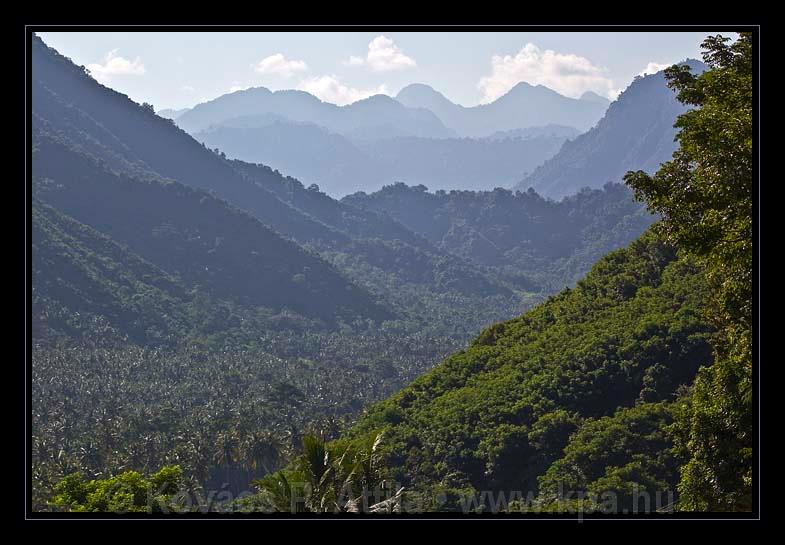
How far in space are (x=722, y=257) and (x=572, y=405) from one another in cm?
1841

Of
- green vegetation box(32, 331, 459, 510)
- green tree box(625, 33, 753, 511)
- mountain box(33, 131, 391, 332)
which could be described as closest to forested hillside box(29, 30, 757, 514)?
green tree box(625, 33, 753, 511)

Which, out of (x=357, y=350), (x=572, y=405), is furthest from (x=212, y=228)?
(x=572, y=405)

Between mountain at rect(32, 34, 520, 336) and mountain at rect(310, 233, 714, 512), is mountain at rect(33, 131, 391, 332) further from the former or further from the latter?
mountain at rect(310, 233, 714, 512)

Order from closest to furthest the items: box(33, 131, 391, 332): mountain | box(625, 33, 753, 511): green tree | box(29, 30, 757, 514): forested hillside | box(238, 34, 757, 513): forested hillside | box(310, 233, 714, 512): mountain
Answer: box(625, 33, 753, 511): green tree < box(238, 34, 757, 513): forested hillside < box(29, 30, 757, 514): forested hillside < box(310, 233, 714, 512): mountain < box(33, 131, 391, 332): mountain

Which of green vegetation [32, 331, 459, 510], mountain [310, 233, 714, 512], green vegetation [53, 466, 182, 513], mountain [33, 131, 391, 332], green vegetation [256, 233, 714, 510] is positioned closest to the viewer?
green vegetation [53, 466, 182, 513]

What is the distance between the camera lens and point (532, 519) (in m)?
4.25

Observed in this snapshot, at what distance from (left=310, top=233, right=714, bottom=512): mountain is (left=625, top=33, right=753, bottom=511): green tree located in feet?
29.9

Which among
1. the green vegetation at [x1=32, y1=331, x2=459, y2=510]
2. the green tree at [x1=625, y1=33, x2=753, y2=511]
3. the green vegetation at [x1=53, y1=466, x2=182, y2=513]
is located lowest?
the green vegetation at [x1=32, y1=331, x2=459, y2=510]

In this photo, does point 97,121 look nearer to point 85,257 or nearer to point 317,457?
point 85,257

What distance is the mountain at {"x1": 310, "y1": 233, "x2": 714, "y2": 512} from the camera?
22688 millimetres

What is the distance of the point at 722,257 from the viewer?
362 inches

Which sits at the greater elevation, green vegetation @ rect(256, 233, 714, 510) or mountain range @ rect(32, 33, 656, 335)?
mountain range @ rect(32, 33, 656, 335)

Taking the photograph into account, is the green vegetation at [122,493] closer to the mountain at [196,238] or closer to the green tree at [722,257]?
the green tree at [722,257]

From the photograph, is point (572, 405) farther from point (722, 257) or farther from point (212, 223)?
point (212, 223)
